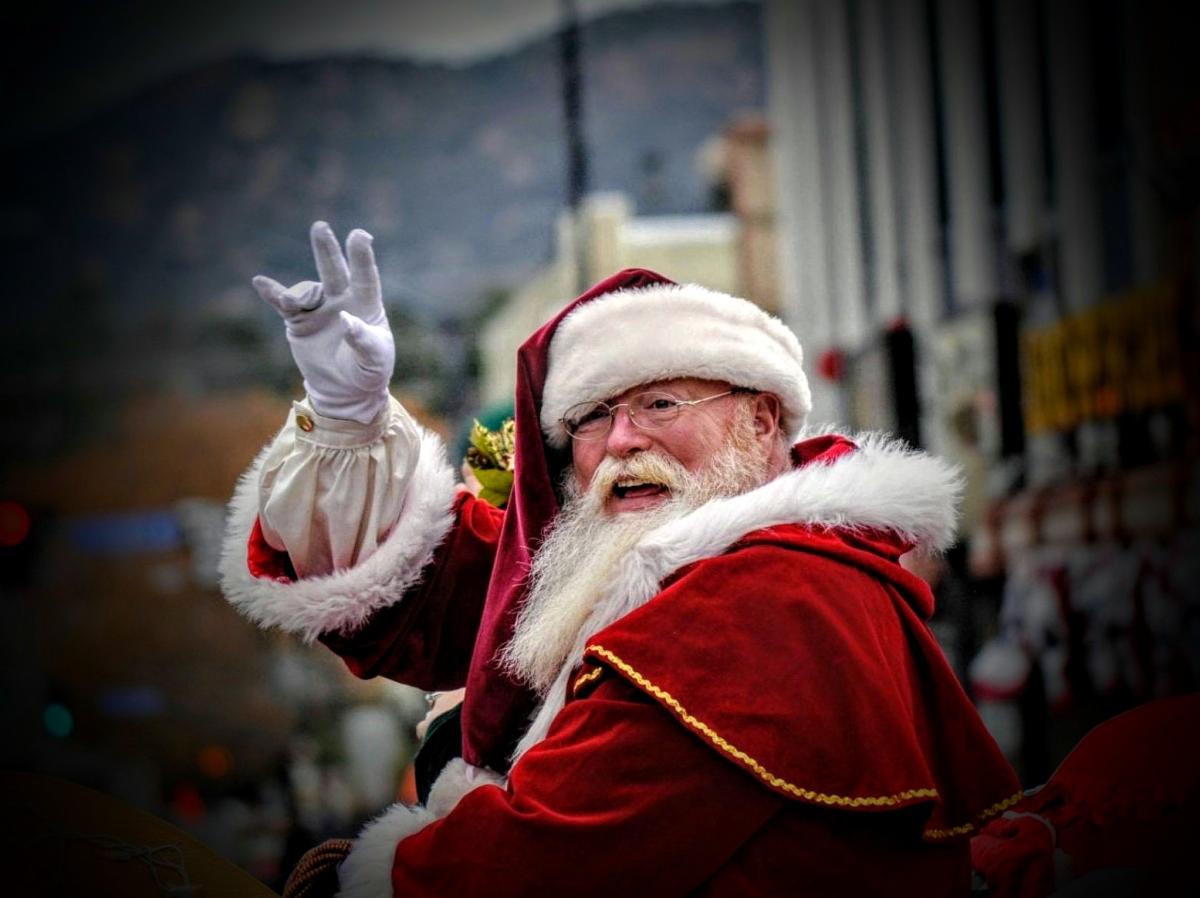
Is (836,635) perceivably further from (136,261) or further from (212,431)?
(136,261)

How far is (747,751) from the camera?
6.44 feet

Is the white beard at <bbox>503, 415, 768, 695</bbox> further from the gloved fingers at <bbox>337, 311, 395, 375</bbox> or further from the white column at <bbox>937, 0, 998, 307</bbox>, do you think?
the white column at <bbox>937, 0, 998, 307</bbox>

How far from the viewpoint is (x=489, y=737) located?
2.46m

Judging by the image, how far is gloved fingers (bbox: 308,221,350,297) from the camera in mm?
2367

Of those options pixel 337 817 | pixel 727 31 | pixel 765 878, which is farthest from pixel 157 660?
pixel 765 878

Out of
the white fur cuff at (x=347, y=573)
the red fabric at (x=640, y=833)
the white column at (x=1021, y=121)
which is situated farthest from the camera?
the white column at (x=1021, y=121)

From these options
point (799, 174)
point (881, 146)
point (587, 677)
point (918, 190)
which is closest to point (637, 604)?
point (587, 677)

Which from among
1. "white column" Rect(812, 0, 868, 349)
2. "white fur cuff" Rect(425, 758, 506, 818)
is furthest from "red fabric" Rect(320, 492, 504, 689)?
"white column" Rect(812, 0, 868, 349)

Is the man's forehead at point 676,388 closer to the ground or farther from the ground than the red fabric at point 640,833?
farther from the ground

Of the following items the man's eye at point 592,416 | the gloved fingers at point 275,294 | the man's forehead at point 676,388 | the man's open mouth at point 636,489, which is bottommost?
the man's open mouth at point 636,489

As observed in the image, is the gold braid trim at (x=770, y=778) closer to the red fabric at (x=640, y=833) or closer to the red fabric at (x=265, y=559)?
the red fabric at (x=640, y=833)

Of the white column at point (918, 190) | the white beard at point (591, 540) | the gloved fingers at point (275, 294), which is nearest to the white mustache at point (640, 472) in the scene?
the white beard at point (591, 540)

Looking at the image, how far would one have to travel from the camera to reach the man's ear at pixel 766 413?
261cm

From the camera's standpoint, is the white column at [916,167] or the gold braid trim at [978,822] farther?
the white column at [916,167]
